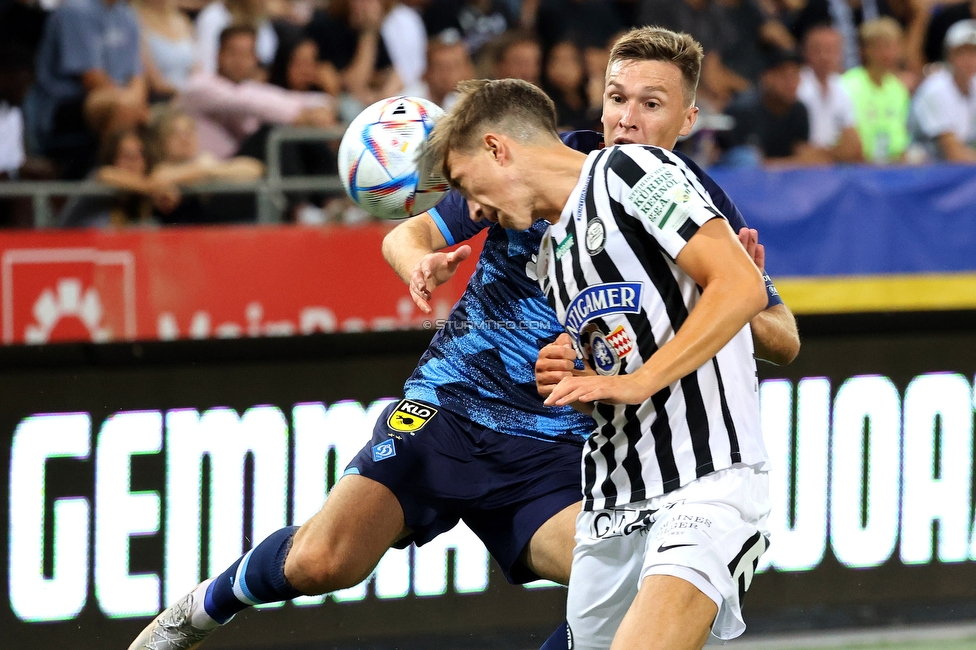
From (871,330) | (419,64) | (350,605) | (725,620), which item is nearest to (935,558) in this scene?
(871,330)

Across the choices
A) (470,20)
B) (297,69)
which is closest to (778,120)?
(470,20)

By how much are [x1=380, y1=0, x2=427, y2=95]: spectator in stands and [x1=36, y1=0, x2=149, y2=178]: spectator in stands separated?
5.76 feet

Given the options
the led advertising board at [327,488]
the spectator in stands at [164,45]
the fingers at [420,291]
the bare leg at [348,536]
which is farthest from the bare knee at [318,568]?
the spectator in stands at [164,45]

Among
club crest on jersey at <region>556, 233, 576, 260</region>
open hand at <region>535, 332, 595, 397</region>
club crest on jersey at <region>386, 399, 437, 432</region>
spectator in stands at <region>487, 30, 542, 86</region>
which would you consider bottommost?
club crest on jersey at <region>386, 399, 437, 432</region>

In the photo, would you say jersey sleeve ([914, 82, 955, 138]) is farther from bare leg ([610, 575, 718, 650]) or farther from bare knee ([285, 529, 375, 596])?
bare leg ([610, 575, 718, 650])

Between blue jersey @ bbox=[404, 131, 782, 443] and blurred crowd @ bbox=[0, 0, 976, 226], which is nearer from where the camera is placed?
blue jersey @ bbox=[404, 131, 782, 443]

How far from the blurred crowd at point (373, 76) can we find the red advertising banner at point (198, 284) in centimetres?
42

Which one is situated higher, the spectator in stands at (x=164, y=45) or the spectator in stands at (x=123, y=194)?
the spectator in stands at (x=164, y=45)

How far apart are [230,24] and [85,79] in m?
1.00

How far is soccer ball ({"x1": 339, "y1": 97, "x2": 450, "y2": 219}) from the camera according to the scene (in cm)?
368

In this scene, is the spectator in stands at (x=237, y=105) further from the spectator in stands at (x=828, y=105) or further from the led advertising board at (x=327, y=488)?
the spectator in stands at (x=828, y=105)

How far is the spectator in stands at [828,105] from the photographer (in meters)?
9.32

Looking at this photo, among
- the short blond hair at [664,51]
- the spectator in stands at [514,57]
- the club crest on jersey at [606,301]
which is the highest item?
the spectator in stands at [514,57]

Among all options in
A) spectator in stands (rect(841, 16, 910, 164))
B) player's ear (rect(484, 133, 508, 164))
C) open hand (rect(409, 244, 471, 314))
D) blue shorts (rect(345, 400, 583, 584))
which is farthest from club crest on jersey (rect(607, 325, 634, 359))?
spectator in stands (rect(841, 16, 910, 164))
